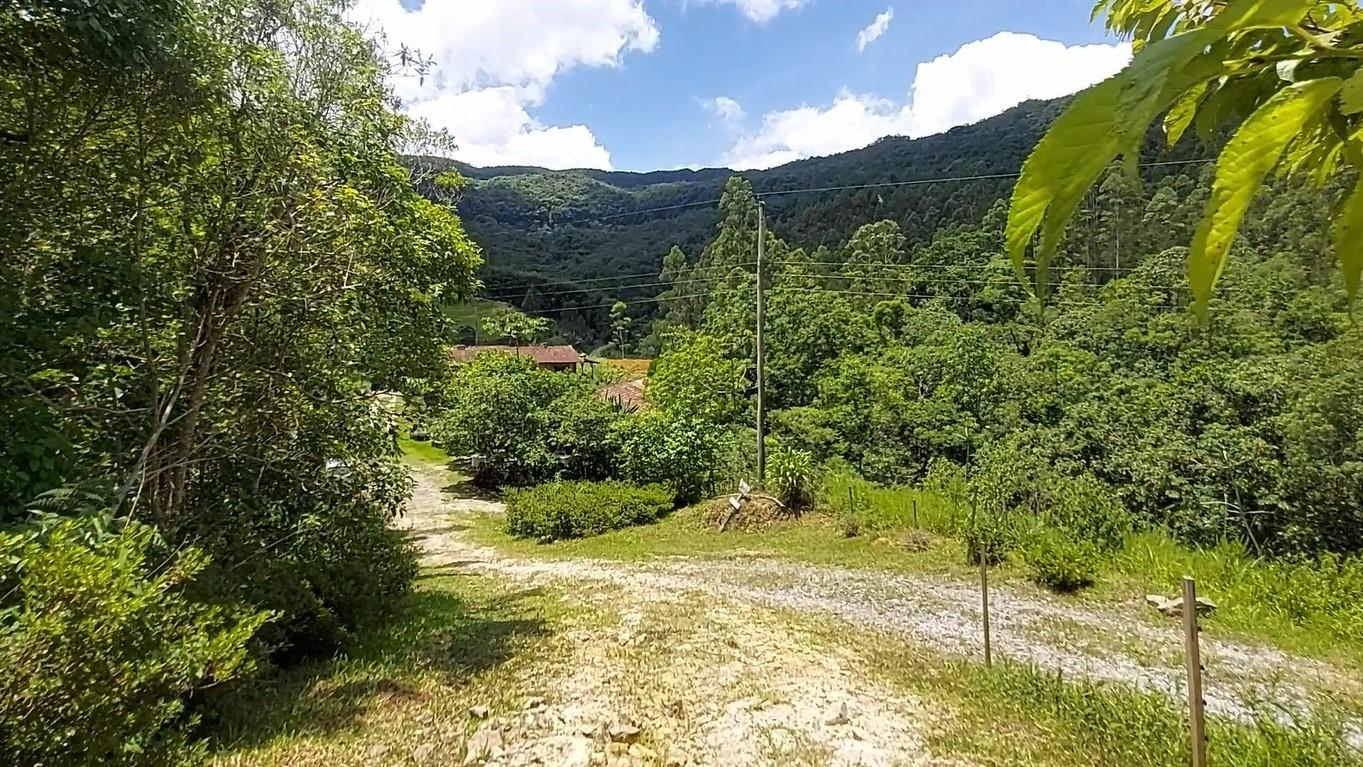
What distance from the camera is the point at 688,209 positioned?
97.6 metres

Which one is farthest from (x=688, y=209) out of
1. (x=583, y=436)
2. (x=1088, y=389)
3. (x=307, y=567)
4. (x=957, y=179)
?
(x=307, y=567)

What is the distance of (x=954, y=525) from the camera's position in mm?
10383

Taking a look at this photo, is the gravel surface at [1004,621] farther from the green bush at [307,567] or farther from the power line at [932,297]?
the power line at [932,297]

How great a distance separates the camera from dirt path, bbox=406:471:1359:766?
4.08 meters

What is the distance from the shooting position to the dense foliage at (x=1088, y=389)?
32.2ft

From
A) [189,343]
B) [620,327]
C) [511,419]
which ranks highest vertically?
[620,327]

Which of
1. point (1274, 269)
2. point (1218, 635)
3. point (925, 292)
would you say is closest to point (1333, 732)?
point (1218, 635)

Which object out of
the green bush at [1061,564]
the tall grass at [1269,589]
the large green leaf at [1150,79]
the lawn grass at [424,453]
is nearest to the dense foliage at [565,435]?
the lawn grass at [424,453]

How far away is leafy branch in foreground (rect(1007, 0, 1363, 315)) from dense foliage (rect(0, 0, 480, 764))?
126 inches

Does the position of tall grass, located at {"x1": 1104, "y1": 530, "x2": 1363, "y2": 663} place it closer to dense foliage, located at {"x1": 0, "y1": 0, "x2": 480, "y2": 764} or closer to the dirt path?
the dirt path

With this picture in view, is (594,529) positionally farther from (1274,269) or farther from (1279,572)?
(1274,269)

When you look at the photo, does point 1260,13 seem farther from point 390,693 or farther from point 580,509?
point 580,509

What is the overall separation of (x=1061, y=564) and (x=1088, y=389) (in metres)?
8.92

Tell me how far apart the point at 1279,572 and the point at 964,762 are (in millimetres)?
6178
